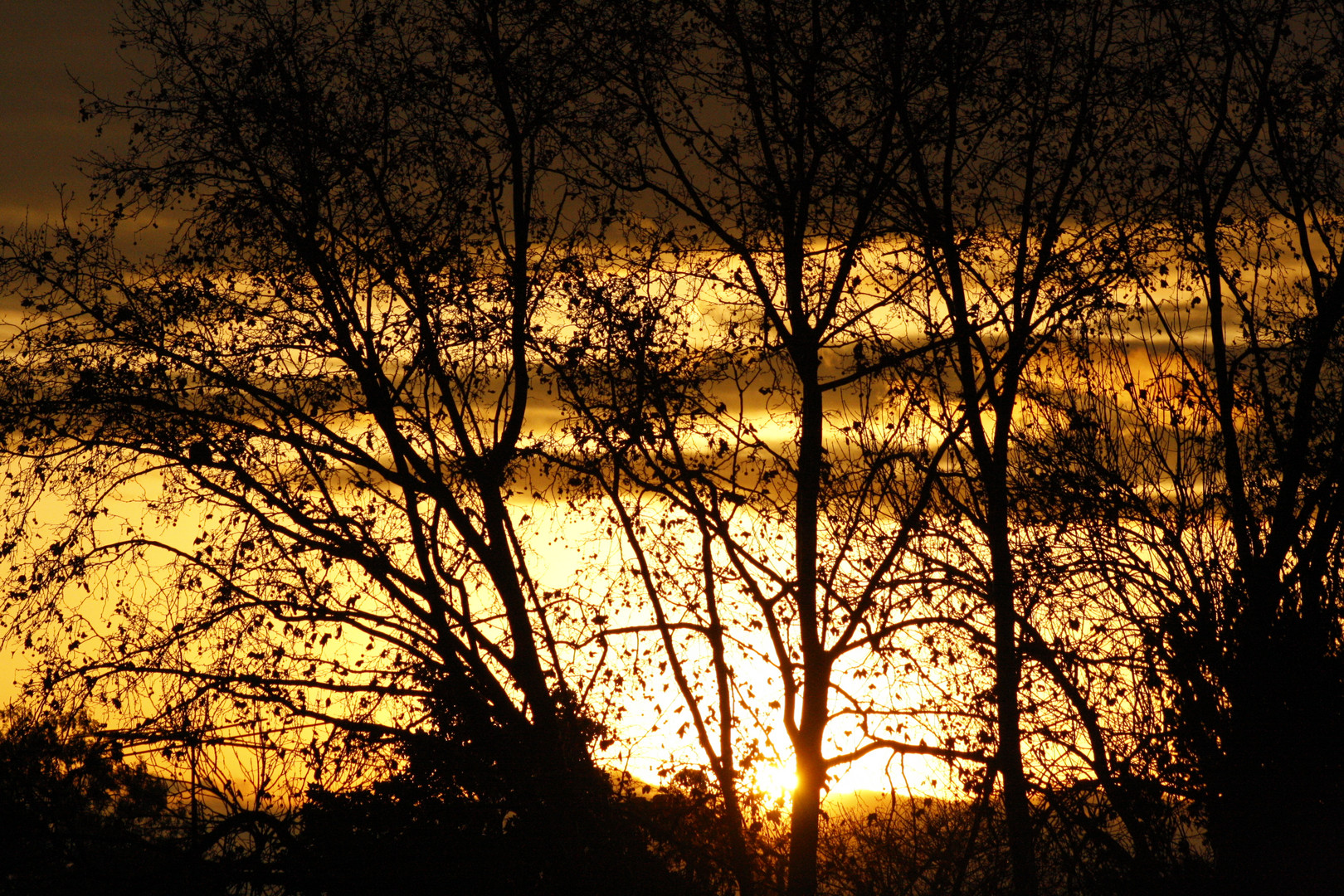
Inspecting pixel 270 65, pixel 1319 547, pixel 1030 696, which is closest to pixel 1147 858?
pixel 1030 696

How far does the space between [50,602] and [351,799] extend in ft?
13.3

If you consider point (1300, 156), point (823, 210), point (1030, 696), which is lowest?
point (1030, 696)

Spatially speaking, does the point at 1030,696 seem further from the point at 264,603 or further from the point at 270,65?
the point at 270,65

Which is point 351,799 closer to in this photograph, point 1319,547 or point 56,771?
point 56,771

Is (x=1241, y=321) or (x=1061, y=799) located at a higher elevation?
(x=1241, y=321)

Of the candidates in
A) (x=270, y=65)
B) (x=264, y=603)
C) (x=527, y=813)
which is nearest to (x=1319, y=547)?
(x=527, y=813)

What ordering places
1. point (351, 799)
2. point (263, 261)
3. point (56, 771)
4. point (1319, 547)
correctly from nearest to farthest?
1. point (351, 799)
2. point (56, 771)
3. point (1319, 547)
4. point (263, 261)

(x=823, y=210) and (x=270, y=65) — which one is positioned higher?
(x=270, y=65)

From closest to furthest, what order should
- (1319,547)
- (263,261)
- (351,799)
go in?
(351,799) → (1319,547) → (263,261)

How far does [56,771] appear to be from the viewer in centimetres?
1162

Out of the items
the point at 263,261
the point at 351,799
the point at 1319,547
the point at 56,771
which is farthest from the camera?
the point at 263,261

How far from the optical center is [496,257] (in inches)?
566

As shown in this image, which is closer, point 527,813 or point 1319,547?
point 527,813

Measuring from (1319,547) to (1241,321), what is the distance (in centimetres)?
322
